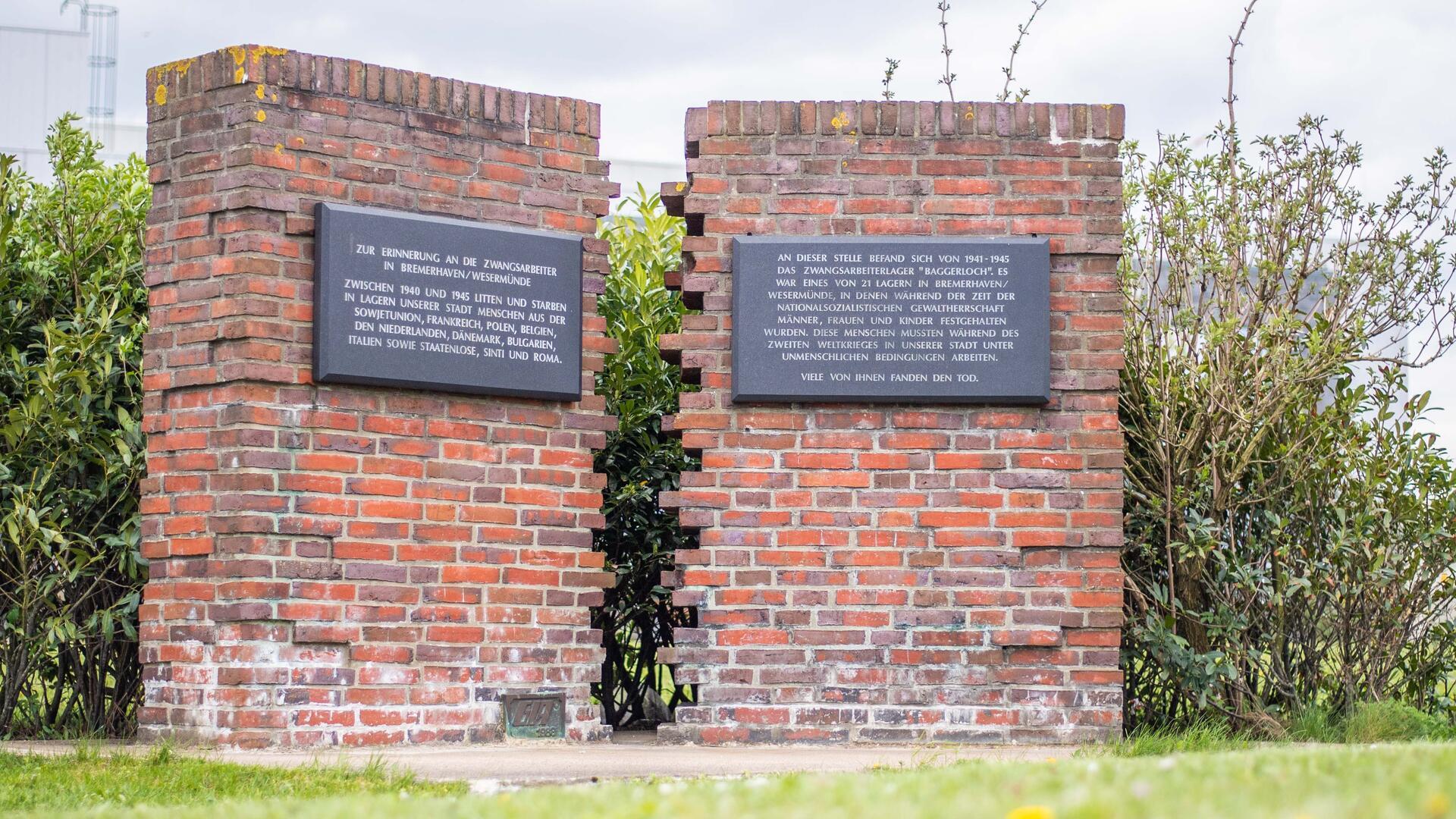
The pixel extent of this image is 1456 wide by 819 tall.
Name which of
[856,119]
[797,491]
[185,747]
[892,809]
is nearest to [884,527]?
[797,491]

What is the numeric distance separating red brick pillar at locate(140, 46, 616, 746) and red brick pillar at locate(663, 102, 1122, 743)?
66 centimetres

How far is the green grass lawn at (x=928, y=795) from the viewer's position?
3.06 metres

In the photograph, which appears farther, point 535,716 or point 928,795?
point 535,716

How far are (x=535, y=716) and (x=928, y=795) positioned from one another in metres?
3.75

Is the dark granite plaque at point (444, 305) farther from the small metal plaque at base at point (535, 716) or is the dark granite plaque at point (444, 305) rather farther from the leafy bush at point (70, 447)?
the small metal plaque at base at point (535, 716)

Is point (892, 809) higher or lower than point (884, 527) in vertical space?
lower

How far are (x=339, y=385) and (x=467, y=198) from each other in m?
1.04

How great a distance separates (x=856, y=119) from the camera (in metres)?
7.32

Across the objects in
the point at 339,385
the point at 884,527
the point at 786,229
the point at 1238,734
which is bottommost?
the point at 1238,734

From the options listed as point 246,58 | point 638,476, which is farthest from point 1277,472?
point 246,58

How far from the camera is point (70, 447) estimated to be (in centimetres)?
712

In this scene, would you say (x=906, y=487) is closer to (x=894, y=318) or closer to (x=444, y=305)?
(x=894, y=318)

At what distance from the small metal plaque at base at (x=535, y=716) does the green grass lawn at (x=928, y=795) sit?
151cm

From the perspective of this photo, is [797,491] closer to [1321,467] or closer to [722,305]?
[722,305]
